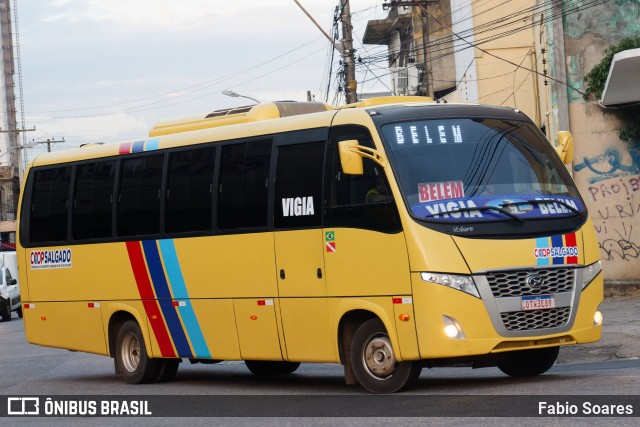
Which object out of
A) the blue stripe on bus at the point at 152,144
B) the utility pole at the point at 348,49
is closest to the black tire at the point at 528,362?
the blue stripe on bus at the point at 152,144

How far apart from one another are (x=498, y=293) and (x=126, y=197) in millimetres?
6212

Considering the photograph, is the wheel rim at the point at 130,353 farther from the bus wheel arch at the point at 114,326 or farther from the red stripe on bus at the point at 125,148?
the red stripe on bus at the point at 125,148

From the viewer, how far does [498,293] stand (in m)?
11.7

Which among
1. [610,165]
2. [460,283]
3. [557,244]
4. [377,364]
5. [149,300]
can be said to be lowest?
[377,364]

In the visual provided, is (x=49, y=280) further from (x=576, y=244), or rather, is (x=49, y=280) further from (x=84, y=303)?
(x=576, y=244)

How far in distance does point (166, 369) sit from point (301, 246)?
3.85 meters

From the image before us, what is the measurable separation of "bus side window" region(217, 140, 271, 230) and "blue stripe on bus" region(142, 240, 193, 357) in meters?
1.41

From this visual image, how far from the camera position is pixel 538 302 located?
1185 cm

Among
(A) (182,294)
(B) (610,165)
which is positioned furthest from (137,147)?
(B) (610,165)

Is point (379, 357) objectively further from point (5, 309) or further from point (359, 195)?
point (5, 309)

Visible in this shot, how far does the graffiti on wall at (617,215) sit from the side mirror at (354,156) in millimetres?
15438
